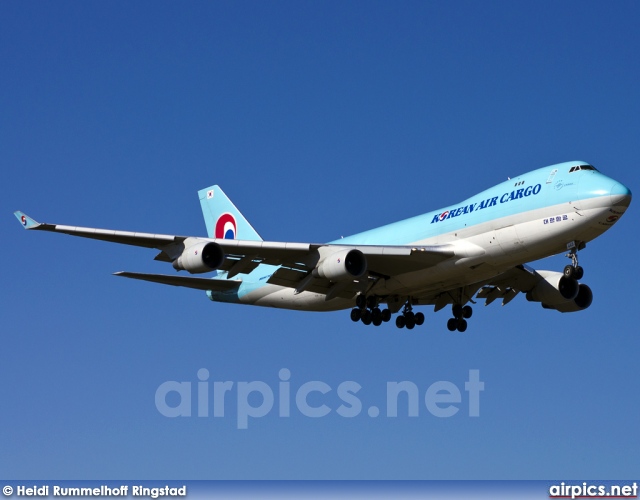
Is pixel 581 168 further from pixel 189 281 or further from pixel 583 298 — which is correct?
pixel 189 281

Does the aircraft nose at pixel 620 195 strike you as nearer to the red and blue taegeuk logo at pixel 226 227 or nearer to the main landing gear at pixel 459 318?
the main landing gear at pixel 459 318

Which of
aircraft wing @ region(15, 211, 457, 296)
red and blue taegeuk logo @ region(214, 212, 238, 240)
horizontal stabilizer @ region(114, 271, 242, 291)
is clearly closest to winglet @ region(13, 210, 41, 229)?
aircraft wing @ region(15, 211, 457, 296)

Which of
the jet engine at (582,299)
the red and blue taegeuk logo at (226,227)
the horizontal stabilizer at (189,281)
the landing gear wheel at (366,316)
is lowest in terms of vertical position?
the landing gear wheel at (366,316)

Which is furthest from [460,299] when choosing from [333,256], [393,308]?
[333,256]

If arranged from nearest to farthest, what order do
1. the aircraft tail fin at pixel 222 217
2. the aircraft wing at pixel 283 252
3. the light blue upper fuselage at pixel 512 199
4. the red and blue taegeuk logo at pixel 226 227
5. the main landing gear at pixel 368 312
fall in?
the light blue upper fuselage at pixel 512 199 < the aircraft wing at pixel 283 252 < the main landing gear at pixel 368 312 < the aircraft tail fin at pixel 222 217 < the red and blue taegeuk logo at pixel 226 227

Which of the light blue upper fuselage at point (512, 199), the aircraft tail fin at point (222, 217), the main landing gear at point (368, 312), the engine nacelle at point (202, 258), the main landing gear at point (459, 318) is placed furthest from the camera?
the aircraft tail fin at point (222, 217)

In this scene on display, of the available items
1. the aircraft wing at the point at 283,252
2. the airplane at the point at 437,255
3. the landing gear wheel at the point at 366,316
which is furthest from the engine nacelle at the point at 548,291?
the aircraft wing at the point at 283,252

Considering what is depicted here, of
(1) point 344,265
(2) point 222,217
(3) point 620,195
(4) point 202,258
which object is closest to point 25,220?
(4) point 202,258
